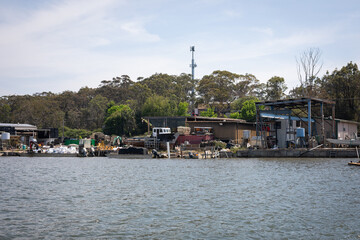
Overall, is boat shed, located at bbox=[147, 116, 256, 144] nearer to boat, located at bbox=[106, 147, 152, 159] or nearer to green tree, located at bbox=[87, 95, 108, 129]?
boat, located at bbox=[106, 147, 152, 159]

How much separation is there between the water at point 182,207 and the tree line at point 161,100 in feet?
179

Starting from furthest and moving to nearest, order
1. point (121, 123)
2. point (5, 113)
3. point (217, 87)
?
point (217, 87)
point (5, 113)
point (121, 123)

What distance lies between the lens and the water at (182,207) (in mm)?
14625

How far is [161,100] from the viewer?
9106 centimetres

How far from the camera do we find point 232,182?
2889 centimetres

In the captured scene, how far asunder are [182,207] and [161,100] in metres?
72.4

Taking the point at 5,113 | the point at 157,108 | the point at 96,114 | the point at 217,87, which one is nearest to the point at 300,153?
the point at 157,108

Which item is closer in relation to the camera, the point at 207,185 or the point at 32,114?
the point at 207,185

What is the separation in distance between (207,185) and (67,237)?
14791 millimetres

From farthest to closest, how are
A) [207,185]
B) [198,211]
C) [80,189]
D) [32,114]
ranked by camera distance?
[32,114]
[207,185]
[80,189]
[198,211]

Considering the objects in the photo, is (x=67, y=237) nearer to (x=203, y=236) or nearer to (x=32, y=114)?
(x=203, y=236)

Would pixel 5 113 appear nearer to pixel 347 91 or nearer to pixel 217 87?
pixel 217 87

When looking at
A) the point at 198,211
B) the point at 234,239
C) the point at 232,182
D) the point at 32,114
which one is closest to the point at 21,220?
the point at 198,211

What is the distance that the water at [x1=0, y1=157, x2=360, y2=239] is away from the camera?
14.6 metres
